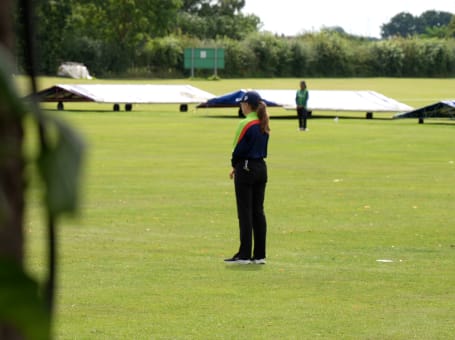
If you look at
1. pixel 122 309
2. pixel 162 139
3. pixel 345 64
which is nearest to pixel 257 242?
pixel 122 309

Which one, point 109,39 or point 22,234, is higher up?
point 22,234

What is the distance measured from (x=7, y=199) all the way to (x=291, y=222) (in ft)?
54.2

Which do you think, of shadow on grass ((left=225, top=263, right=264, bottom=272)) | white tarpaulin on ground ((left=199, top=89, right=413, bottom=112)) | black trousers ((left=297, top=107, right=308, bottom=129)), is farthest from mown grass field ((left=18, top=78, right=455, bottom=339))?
white tarpaulin on ground ((left=199, top=89, right=413, bottom=112))

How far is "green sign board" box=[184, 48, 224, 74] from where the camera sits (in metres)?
112

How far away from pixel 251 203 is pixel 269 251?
157 centimetres

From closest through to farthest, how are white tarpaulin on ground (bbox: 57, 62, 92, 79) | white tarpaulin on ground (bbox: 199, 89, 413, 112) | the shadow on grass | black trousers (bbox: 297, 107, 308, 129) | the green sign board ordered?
the shadow on grass, black trousers (bbox: 297, 107, 308, 129), white tarpaulin on ground (bbox: 199, 89, 413, 112), white tarpaulin on ground (bbox: 57, 62, 92, 79), the green sign board

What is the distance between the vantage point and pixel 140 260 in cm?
1342

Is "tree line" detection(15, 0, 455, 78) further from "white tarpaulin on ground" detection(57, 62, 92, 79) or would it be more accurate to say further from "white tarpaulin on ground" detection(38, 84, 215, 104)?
"white tarpaulin on ground" detection(38, 84, 215, 104)

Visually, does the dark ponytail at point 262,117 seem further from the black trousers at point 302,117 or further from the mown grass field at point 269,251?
the black trousers at point 302,117

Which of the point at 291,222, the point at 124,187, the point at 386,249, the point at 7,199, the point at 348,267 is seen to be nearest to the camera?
the point at 7,199

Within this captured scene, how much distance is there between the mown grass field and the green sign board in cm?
8109

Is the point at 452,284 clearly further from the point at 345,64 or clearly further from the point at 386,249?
the point at 345,64

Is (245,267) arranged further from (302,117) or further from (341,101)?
(341,101)

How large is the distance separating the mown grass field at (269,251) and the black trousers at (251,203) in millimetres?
249
